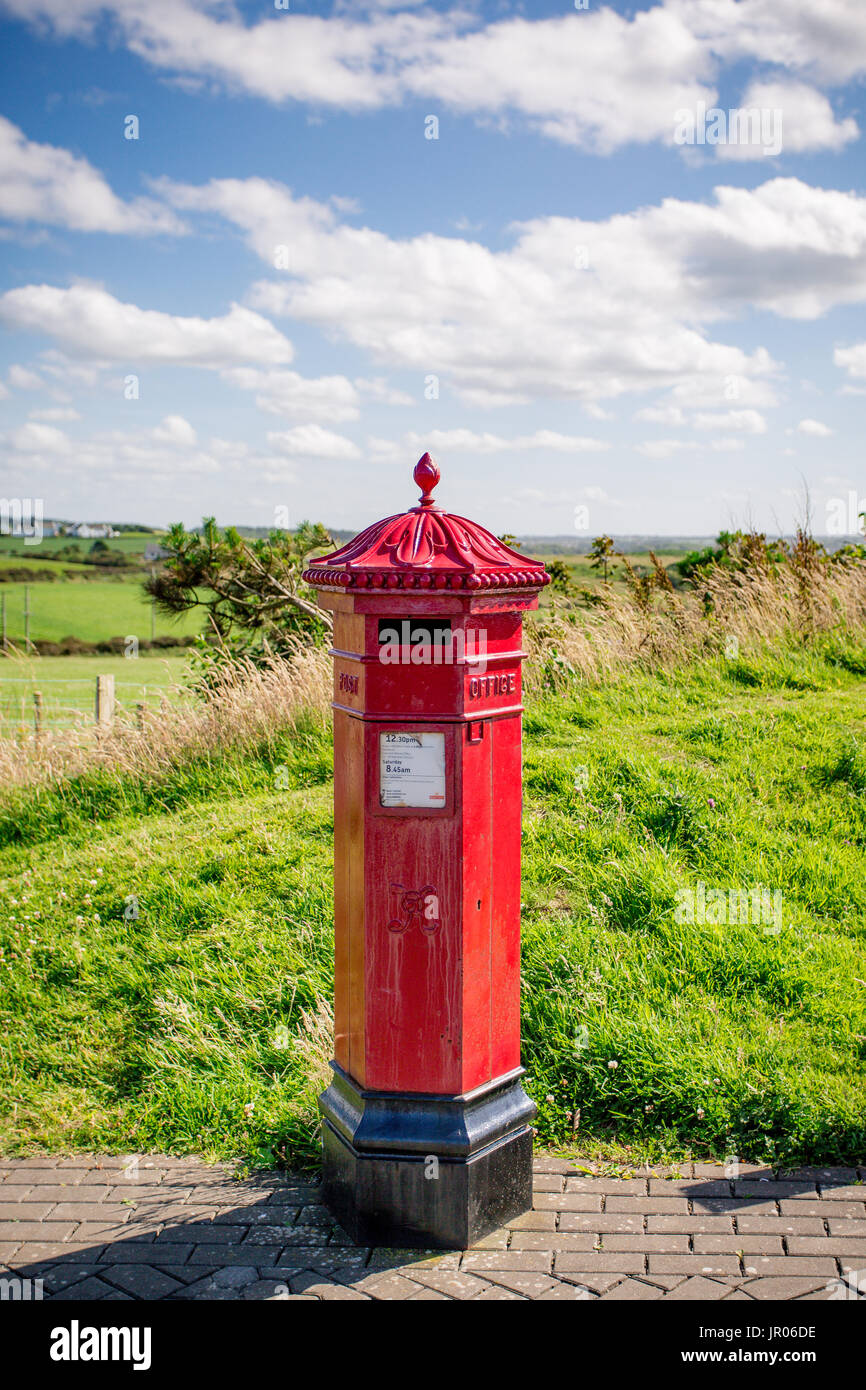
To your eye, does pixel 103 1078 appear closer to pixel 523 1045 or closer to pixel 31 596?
pixel 523 1045

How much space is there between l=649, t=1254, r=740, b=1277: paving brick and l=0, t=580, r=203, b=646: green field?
56817mm

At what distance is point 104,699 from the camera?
9430 mm

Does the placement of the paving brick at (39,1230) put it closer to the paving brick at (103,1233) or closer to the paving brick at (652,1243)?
the paving brick at (103,1233)

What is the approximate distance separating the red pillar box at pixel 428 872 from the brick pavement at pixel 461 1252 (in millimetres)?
164

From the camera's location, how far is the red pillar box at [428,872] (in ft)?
9.90

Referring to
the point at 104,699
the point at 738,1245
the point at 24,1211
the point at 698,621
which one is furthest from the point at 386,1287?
the point at 104,699

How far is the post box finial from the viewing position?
11.0 feet

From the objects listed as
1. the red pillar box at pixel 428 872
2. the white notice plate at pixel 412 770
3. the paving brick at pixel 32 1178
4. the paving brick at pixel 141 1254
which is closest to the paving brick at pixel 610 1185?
the red pillar box at pixel 428 872

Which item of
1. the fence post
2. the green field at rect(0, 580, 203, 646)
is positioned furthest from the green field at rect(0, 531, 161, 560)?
the fence post

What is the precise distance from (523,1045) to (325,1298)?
55.6 inches

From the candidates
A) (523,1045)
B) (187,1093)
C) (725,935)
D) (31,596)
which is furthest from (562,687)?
(31,596)

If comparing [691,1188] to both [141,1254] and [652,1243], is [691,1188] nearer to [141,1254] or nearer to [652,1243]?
[652,1243]

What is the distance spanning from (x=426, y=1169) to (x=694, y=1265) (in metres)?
0.87
